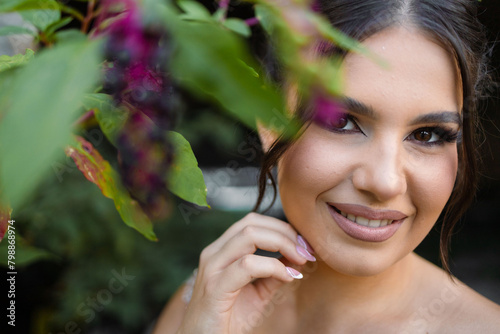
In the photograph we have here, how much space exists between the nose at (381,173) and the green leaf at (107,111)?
487 millimetres

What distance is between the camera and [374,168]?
929 millimetres

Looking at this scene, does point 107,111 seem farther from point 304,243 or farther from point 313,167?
point 304,243

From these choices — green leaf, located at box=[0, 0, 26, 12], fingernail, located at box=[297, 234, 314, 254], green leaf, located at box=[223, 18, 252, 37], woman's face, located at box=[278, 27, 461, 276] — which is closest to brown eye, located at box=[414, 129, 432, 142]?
woman's face, located at box=[278, 27, 461, 276]

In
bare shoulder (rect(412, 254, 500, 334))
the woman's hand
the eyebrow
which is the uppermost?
the eyebrow

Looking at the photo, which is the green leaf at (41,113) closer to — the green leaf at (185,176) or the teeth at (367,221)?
the green leaf at (185,176)

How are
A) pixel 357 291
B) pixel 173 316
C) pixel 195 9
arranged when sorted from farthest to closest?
1. pixel 173 316
2. pixel 357 291
3. pixel 195 9

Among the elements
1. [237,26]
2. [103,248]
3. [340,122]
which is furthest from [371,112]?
[103,248]

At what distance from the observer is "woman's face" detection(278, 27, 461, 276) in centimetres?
93

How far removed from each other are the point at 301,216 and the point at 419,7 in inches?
18.0

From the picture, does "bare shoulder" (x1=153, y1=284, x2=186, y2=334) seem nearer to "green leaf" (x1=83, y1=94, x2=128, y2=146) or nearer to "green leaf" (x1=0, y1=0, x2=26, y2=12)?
"green leaf" (x1=83, y1=94, x2=128, y2=146)

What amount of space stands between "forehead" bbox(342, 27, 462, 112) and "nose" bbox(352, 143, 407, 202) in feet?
0.25

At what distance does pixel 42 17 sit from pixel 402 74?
577mm

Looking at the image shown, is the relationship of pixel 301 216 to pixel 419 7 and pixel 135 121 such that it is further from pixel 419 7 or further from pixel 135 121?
pixel 135 121

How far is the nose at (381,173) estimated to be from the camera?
0.91 metres
